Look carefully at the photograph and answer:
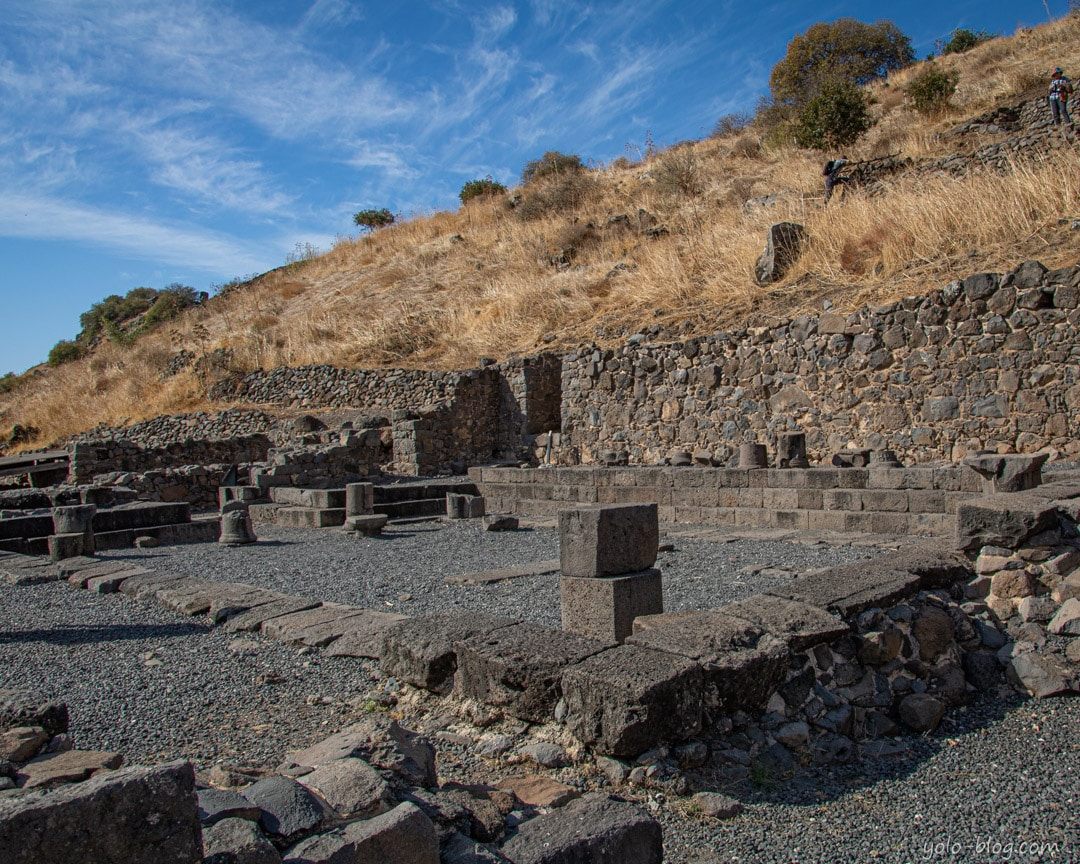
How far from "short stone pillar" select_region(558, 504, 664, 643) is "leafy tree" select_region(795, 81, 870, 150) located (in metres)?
23.7

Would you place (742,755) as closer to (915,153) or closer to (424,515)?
(424,515)

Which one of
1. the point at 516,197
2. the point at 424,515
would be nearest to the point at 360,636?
the point at 424,515

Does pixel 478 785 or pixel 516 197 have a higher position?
pixel 516 197

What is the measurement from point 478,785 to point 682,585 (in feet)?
14.2

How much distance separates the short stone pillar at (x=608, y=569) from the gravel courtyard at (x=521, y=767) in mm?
1086

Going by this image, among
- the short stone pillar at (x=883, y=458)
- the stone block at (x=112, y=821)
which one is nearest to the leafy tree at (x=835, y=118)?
the short stone pillar at (x=883, y=458)

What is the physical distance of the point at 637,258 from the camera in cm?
2542

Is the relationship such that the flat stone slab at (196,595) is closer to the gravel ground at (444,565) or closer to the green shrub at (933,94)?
the gravel ground at (444,565)

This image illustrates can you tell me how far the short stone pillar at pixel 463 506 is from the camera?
48.7 ft

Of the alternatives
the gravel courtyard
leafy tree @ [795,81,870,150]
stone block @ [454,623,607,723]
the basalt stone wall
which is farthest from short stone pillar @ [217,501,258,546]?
leafy tree @ [795,81,870,150]

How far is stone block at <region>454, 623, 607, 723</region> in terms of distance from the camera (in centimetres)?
401

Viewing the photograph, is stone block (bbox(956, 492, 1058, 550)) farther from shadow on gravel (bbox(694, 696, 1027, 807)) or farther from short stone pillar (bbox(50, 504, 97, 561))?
short stone pillar (bbox(50, 504, 97, 561))

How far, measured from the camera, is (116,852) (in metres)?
2.06

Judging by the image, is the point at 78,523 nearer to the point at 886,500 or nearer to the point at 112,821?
the point at 112,821
